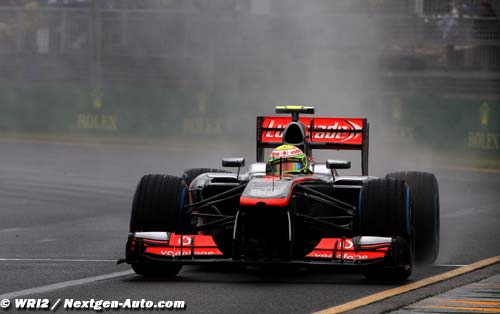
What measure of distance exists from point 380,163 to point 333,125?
538 inches

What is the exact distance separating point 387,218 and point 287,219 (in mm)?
940

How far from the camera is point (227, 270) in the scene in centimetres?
1213

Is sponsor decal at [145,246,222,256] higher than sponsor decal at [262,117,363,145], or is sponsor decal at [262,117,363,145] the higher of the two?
sponsor decal at [262,117,363,145]

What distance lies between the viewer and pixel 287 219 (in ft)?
36.2

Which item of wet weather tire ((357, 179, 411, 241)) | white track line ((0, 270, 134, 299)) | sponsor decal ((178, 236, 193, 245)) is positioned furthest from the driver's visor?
Result: white track line ((0, 270, 134, 299))

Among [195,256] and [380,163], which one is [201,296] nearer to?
[195,256]

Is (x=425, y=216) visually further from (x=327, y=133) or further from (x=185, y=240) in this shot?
(x=185, y=240)

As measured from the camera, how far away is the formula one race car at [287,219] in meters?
11.0

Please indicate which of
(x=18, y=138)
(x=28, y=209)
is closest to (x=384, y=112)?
(x=18, y=138)

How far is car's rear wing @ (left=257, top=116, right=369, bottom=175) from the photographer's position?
561 inches

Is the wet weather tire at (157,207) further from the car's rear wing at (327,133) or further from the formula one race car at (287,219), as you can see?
the car's rear wing at (327,133)

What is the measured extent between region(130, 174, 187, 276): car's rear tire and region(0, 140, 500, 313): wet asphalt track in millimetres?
158

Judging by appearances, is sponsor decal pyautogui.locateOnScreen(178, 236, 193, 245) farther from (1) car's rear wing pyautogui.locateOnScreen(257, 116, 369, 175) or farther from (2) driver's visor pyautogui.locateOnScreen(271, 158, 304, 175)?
(1) car's rear wing pyautogui.locateOnScreen(257, 116, 369, 175)

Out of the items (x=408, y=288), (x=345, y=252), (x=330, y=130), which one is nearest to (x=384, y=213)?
(x=345, y=252)
